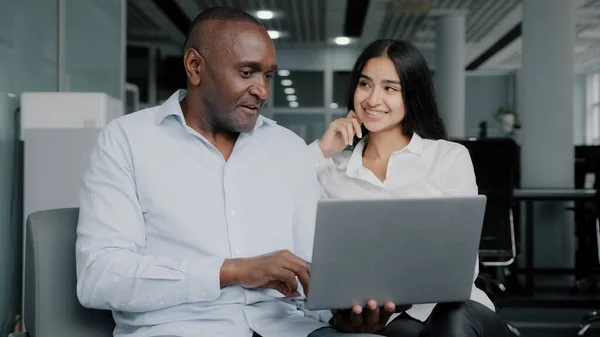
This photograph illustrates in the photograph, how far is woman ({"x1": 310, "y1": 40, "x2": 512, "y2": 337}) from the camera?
2168 millimetres

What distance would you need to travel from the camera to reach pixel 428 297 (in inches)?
60.9

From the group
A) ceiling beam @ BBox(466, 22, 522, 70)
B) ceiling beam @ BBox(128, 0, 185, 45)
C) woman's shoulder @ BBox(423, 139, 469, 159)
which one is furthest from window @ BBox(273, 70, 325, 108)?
woman's shoulder @ BBox(423, 139, 469, 159)

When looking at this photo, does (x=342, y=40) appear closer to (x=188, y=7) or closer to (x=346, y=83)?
(x=188, y=7)

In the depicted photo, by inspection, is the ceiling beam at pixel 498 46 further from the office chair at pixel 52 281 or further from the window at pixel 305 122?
the office chair at pixel 52 281

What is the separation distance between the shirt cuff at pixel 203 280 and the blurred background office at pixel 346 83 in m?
0.61

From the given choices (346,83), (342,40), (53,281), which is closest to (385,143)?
(53,281)

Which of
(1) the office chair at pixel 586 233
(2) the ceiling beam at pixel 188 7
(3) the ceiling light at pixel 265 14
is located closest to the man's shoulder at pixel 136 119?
(1) the office chair at pixel 586 233

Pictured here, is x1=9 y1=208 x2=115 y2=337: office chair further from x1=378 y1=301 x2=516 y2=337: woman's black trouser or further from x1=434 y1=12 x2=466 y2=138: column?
x1=434 y1=12 x2=466 y2=138: column

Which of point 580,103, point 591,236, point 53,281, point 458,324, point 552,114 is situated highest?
point 580,103

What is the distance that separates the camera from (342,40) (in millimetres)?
12875

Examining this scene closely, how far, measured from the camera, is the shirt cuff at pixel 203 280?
1444 mm

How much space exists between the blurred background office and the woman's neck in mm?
660

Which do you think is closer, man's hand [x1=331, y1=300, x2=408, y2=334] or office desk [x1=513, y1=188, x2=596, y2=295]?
man's hand [x1=331, y1=300, x2=408, y2=334]

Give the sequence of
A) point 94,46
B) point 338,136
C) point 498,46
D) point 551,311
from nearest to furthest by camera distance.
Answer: point 338,136 → point 94,46 → point 551,311 → point 498,46
